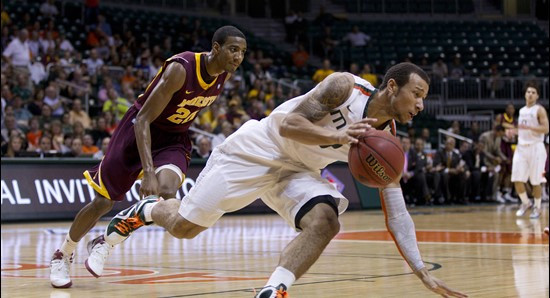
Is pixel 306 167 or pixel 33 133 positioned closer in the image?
pixel 306 167

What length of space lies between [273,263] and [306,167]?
2.80 metres

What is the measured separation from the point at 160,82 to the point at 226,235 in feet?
16.7

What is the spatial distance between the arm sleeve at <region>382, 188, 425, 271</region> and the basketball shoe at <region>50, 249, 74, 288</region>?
2.29m

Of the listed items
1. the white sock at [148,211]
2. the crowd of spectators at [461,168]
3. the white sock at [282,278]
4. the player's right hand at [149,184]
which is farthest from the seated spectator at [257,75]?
the white sock at [282,278]

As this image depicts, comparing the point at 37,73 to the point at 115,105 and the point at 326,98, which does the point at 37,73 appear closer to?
the point at 115,105

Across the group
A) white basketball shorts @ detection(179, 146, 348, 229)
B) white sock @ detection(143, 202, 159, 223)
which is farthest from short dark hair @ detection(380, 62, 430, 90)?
white sock @ detection(143, 202, 159, 223)

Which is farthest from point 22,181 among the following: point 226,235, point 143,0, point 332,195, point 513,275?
point 143,0

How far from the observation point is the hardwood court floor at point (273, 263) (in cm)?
593

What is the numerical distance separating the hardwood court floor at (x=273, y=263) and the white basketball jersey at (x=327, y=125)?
1.03 metres

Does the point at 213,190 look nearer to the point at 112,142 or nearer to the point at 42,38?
the point at 112,142

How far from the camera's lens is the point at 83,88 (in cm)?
1711

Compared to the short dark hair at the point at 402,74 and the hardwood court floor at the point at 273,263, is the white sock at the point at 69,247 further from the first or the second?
the short dark hair at the point at 402,74

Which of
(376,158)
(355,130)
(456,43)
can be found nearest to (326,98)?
(355,130)

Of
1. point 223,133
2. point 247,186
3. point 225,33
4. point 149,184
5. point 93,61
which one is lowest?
point 223,133
